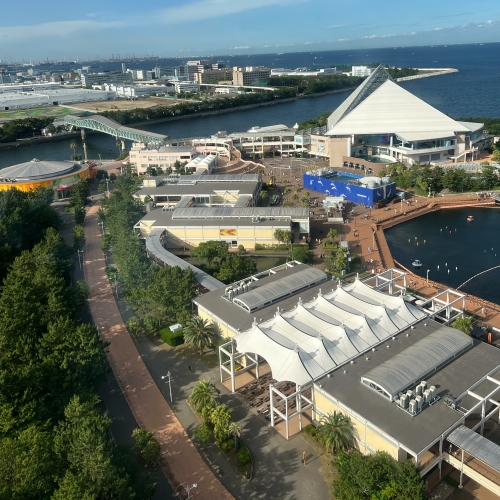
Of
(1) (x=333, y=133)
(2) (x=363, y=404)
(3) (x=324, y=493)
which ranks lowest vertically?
(3) (x=324, y=493)

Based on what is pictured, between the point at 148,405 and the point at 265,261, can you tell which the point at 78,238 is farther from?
the point at 148,405

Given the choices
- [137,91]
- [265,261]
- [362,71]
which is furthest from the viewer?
[362,71]

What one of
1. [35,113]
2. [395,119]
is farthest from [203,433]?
[35,113]

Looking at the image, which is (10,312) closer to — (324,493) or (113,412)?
(113,412)

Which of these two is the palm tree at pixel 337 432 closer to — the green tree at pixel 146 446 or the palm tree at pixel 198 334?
the green tree at pixel 146 446

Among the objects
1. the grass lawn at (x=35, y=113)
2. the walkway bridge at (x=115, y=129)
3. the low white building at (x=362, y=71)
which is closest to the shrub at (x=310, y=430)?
the walkway bridge at (x=115, y=129)

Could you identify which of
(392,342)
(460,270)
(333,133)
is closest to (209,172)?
(333,133)

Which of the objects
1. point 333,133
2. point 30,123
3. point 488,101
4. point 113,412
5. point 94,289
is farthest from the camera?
point 488,101
